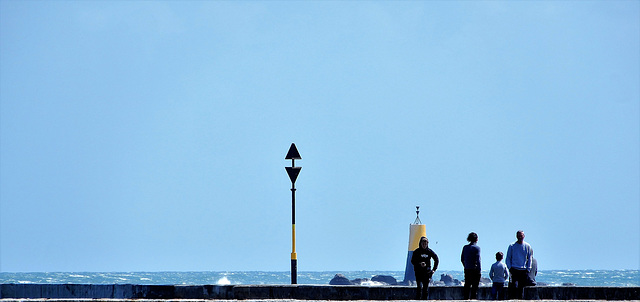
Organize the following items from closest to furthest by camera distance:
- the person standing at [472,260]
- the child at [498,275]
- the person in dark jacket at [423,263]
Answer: the person in dark jacket at [423,263]
the person standing at [472,260]
the child at [498,275]

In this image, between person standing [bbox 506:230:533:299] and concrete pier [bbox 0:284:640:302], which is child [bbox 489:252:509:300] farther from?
concrete pier [bbox 0:284:640:302]

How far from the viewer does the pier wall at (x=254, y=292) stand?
19.5 meters

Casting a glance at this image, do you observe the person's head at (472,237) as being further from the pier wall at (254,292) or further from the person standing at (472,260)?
the pier wall at (254,292)

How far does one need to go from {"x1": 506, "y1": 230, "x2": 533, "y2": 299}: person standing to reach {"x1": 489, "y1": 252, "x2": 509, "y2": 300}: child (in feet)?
0.45

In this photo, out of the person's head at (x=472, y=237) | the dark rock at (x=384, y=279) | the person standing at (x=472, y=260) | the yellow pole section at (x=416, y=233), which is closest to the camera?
the person's head at (x=472, y=237)

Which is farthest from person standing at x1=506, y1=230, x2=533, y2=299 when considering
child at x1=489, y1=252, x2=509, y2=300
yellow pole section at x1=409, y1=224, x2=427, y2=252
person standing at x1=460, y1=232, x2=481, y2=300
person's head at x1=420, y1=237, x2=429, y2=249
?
yellow pole section at x1=409, y1=224, x2=427, y2=252

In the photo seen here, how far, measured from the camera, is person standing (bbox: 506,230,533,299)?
20.3 m

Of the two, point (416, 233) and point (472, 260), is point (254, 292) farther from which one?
point (416, 233)

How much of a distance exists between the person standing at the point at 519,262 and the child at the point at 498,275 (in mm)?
Result: 136

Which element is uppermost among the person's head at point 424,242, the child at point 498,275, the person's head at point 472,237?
the person's head at point 472,237

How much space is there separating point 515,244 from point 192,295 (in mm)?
6262

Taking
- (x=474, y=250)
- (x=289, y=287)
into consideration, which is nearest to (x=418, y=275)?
(x=474, y=250)

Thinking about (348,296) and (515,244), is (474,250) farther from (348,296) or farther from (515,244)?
(348,296)

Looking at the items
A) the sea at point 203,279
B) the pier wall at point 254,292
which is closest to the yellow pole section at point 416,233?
the pier wall at point 254,292
